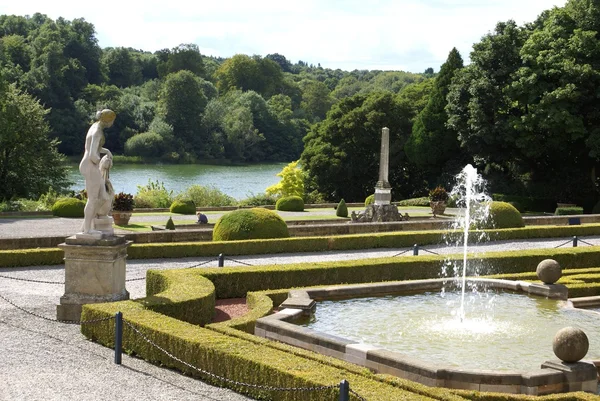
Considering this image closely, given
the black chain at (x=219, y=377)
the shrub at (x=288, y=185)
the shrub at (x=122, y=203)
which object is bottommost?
the black chain at (x=219, y=377)

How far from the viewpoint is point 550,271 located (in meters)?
16.6

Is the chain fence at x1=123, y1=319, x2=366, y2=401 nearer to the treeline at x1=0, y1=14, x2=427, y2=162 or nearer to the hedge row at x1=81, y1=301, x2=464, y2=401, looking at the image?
the hedge row at x1=81, y1=301, x2=464, y2=401

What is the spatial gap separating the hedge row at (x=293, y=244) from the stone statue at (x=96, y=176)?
234 inches

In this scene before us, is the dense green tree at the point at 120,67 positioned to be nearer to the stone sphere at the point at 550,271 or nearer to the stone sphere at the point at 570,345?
the stone sphere at the point at 550,271

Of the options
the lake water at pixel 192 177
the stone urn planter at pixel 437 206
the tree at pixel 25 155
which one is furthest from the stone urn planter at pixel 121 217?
the lake water at pixel 192 177

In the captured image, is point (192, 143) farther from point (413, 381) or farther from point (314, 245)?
point (413, 381)

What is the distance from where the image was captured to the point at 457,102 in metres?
43.8

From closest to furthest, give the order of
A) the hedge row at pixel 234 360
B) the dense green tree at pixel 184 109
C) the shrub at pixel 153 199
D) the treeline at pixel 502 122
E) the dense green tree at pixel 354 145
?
1. the hedge row at pixel 234 360
2. the treeline at pixel 502 122
3. the shrub at pixel 153 199
4. the dense green tree at pixel 354 145
5. the dense green tree at pixel 184 109

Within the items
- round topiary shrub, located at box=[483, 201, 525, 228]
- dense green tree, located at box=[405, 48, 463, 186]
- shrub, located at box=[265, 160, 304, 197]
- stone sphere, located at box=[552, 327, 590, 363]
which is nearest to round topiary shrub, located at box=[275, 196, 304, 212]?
shrub, located at box=[265, 160, 304, 197]

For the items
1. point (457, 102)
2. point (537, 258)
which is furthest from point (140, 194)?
point (537, 258)

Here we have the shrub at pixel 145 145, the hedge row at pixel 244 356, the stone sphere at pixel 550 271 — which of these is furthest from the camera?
the shrub at pixel 145 145

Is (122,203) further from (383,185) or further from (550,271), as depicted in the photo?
(550,271)

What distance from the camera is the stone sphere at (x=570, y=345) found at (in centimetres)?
1059

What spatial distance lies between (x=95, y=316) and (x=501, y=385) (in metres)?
5.89
